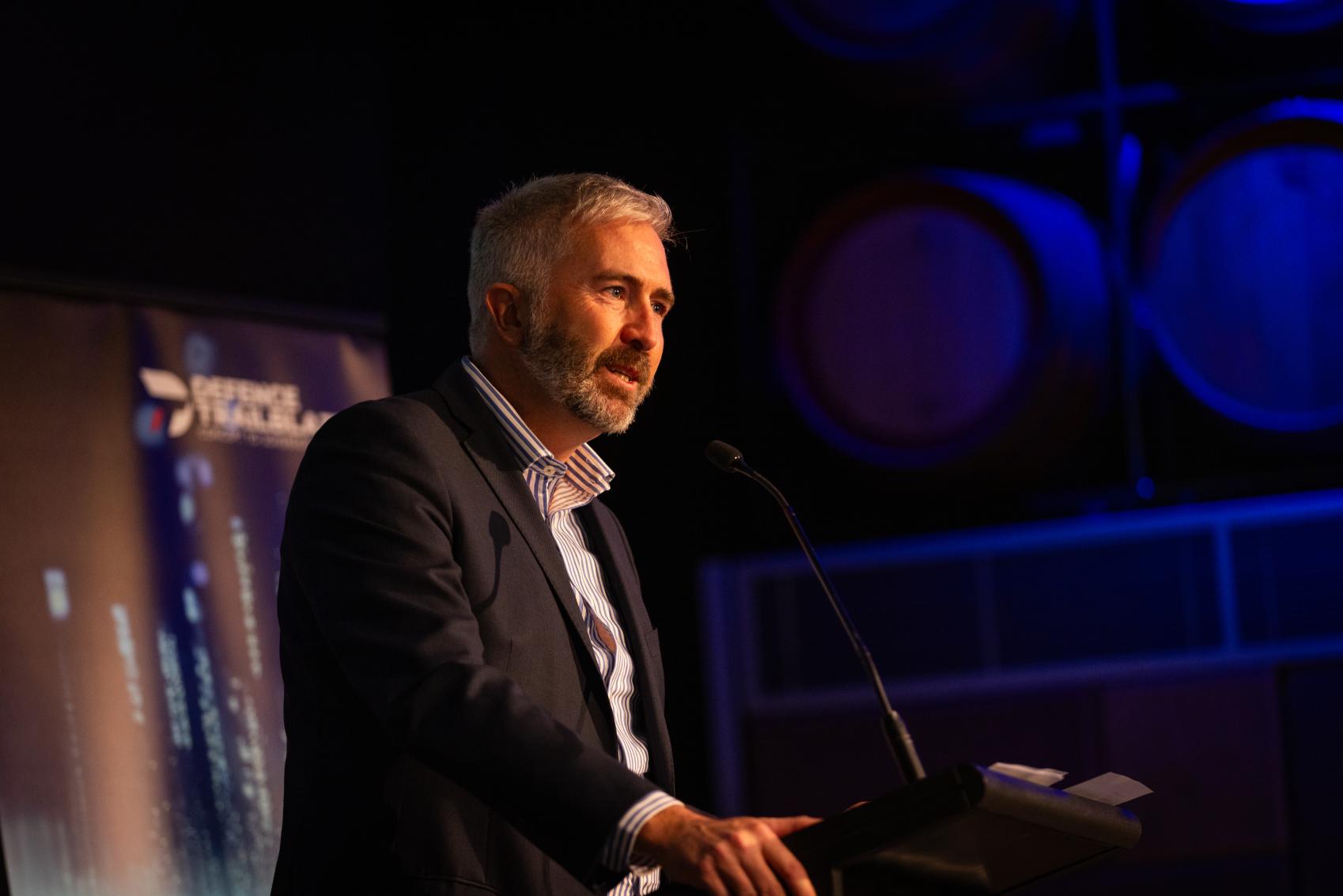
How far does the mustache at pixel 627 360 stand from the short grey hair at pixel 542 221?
13 centimetres

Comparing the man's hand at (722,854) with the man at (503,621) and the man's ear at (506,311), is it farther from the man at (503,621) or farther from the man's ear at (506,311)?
the man's ear at (506,311)

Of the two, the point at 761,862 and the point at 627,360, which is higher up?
the point at 627,360

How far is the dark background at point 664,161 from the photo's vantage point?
3.07 m

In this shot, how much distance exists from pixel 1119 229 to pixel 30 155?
222cm

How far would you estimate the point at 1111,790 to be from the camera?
64.7 inches

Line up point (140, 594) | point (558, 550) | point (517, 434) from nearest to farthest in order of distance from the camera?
point (558, 550)
point (517, 434)
point (140, 594)

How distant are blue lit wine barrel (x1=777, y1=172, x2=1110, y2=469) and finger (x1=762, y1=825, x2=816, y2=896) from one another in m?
1.74

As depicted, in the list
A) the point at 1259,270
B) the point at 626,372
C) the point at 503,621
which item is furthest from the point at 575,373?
the point at 1259,270

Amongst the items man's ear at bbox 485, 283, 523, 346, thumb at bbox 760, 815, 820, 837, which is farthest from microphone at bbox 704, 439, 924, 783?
man's ear at bbox 485, 283, 523, 346

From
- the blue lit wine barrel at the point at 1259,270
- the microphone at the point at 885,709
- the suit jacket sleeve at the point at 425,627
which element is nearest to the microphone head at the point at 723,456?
the microphone at the point at 885,709

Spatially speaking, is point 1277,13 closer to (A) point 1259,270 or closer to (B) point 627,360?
(A) point 1259,270

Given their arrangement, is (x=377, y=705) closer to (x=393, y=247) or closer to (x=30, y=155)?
(x=30, y=155)

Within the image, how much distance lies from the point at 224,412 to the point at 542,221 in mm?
1255

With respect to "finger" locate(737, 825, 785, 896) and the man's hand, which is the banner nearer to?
the man's hand
